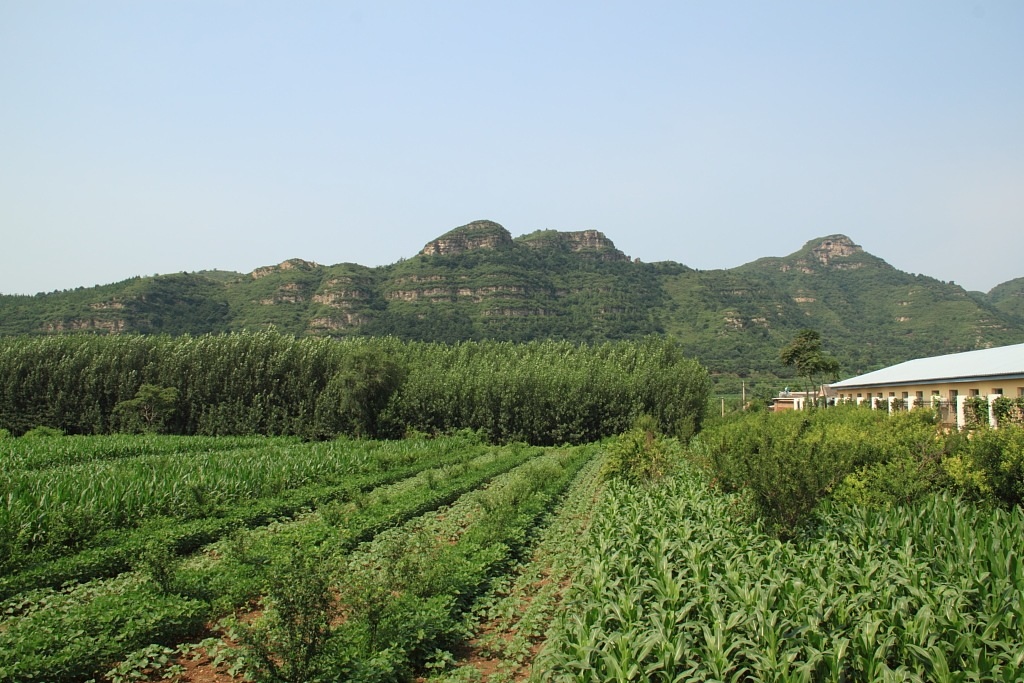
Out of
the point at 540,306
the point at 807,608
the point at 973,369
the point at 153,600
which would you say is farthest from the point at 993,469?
the point at 540,306

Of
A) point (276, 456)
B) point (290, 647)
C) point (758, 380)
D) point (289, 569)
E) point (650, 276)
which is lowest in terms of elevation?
point (758, 380)

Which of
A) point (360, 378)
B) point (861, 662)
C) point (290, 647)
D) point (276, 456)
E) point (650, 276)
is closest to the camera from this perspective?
point (861, 662)

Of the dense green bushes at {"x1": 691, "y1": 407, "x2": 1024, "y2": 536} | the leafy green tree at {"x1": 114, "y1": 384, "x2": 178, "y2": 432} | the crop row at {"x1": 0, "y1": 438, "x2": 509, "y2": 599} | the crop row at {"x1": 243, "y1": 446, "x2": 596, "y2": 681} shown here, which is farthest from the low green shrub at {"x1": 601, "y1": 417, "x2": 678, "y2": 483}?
the leafy green tree at {"x1": 114, "y1": 384, "x2": 178, "y2": 432}

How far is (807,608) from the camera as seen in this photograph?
552 cm

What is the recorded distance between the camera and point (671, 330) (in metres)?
96.3

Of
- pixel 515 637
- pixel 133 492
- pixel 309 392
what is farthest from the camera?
pixel 309 392

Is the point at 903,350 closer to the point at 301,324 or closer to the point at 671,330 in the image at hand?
the point at 671,330

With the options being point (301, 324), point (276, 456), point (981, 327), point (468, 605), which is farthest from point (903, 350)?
point (468, 605)

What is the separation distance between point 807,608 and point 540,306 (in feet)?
306

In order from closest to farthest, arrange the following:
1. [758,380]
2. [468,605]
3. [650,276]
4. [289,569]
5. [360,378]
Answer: [289,569], [468,605], [360,378], [758,380], [650,276]

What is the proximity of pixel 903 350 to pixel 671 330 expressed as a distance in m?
35.8

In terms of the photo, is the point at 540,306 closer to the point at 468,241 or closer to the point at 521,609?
the point at 468,241

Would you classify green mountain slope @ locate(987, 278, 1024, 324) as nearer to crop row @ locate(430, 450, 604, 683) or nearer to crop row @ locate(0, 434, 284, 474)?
crop row @ locate(0, 434, 284, 474)

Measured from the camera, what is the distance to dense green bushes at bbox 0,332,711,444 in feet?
132
